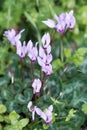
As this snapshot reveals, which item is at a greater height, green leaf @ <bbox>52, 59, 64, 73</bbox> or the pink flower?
the pink flower

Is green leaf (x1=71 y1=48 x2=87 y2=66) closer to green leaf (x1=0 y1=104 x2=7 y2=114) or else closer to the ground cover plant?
Result: the ground cover plant

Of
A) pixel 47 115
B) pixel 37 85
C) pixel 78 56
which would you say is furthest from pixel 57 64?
pixel 47 115

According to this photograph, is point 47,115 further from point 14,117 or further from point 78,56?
point 78,56

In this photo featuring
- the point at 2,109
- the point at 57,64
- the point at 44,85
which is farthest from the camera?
the point at 57,64

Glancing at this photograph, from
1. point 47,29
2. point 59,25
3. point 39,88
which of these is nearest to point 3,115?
point 39,88

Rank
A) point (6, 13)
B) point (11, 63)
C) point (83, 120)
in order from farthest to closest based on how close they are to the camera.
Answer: point (6, 13) → point (11, 63) → point (83, 120)

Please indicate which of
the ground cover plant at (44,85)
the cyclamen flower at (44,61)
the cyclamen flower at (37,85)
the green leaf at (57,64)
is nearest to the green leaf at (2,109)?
the ground cover plant at (44,85)

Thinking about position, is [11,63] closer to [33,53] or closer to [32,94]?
[32,94]

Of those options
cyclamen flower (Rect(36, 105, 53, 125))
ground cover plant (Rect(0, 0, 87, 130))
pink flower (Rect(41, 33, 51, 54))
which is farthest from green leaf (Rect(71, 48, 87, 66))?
cyclamen flower (Rect(36, 105, 53, 125))

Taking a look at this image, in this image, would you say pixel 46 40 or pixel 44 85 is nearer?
pixel 46 40

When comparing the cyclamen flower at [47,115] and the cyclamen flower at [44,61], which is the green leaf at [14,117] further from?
the cyclamen flower at [44,61]

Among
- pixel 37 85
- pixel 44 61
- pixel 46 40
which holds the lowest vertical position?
pixel 37 85
